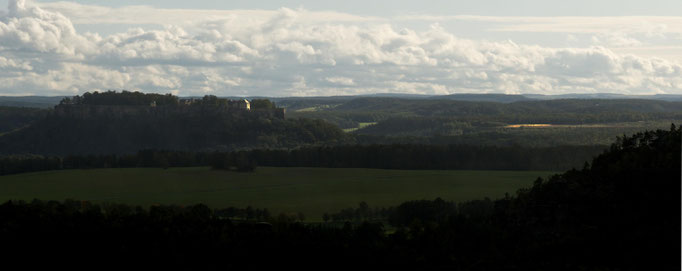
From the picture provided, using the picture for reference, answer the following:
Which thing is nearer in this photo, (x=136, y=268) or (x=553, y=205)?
(x=136, y=268)

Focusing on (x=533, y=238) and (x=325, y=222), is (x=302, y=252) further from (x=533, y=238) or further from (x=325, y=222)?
(x=325, y=222)

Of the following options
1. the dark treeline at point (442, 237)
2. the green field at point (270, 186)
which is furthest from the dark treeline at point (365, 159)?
the dark treeline at point (442, 237)

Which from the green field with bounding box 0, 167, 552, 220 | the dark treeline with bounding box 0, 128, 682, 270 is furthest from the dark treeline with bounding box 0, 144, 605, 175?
the dark treeline with bounding box 0, 128, 682, 270

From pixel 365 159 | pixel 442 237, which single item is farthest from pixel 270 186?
pixel 442 237

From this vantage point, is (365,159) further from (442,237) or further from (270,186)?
(442,237)

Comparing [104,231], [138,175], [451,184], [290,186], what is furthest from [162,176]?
[104,231]

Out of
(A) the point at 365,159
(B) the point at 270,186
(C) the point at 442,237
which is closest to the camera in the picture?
(C) the point at 442,237
